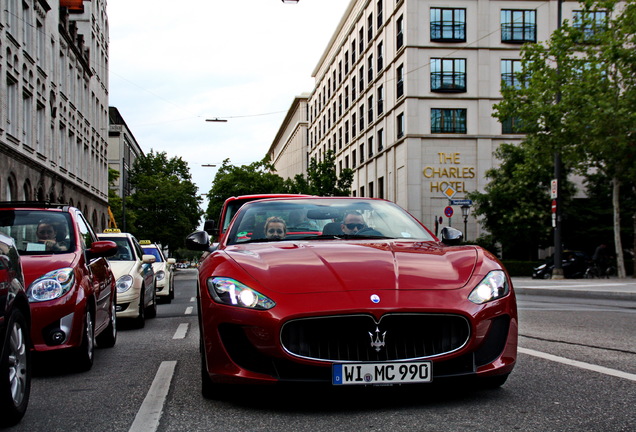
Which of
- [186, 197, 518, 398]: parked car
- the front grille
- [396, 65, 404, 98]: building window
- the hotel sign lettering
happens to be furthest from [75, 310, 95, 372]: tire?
[396, 65, 404, 98]: building window

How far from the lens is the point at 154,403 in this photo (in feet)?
15.7

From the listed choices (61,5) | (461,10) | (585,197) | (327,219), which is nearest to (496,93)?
(461,10)

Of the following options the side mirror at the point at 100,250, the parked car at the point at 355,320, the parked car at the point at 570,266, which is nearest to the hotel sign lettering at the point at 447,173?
the parked car at the point at 570,266

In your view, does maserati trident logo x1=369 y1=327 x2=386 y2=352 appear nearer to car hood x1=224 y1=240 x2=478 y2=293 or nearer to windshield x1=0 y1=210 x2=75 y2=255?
car hood x1=224 y1=240 x2=478 y2=293

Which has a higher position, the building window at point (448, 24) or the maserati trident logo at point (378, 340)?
the building window at point (448, 24)

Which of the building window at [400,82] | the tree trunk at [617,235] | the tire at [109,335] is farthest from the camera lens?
the building window at [400,82]

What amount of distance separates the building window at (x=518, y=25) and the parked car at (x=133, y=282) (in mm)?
36398

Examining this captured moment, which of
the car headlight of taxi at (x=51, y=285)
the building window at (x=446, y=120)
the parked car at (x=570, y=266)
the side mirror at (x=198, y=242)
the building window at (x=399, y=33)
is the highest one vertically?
the building window at (x=399, y=33)

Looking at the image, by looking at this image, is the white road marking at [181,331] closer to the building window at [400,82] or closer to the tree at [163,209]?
the building window at [400,82]

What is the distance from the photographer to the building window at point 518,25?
146ft

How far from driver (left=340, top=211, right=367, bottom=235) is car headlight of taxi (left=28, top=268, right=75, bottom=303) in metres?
2.35

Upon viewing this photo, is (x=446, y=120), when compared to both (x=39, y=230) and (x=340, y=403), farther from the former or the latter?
(x=340, y=403)

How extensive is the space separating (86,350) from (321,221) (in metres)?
2.32

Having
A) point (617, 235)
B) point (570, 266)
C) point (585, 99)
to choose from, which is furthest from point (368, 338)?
point (570, 266)
